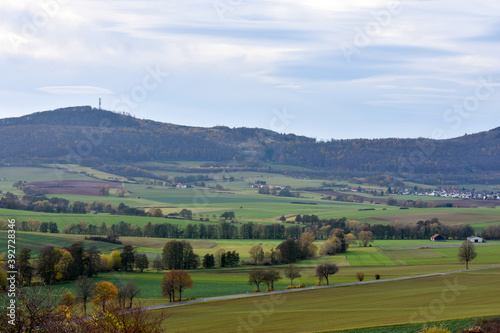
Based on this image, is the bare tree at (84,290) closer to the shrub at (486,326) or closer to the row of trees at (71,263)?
the row of trees at (71,263)

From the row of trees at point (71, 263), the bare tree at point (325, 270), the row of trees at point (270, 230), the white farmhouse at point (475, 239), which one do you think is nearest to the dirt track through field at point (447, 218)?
the row of trees at point (270, 230)

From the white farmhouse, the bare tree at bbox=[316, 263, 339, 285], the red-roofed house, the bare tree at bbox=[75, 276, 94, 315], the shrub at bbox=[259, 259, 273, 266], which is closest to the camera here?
the bare tree at bbox=[75, 276, 94, 315]

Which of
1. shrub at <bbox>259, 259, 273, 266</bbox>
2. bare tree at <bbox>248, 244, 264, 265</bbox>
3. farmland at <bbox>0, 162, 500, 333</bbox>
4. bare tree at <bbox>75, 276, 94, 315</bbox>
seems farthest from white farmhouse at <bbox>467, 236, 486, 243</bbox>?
bare tree at <bbox>75, 276, 94, 315</bbox>

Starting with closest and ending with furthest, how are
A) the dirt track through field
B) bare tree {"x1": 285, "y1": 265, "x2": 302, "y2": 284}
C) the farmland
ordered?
1. the farmland
2. bare tree {"x1": 285, "y1": 265, "x2": 302, "y2": 284}
3. the dirt track through field

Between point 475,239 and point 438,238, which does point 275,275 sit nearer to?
point 438,238

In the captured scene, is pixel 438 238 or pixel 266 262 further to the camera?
pixel 438 238

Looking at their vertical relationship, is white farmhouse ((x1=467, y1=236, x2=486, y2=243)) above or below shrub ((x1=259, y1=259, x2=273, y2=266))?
above

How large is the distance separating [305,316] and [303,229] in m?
54.1

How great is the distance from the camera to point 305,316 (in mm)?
37562

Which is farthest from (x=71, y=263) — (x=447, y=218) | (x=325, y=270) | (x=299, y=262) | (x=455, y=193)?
(x=455, y=193)

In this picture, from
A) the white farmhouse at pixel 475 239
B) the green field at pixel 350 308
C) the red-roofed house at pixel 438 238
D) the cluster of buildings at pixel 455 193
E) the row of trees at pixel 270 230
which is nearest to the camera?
the green field at pixel 350 308

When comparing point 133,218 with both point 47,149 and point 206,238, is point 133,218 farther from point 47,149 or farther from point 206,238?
point 47,149

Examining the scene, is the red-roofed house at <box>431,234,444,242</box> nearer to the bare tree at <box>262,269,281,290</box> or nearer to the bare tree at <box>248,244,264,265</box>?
the bare tree at <box>248,244,264,265</box>

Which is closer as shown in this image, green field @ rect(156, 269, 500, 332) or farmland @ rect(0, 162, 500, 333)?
green field @ rect(156, 269, 500, 332)
